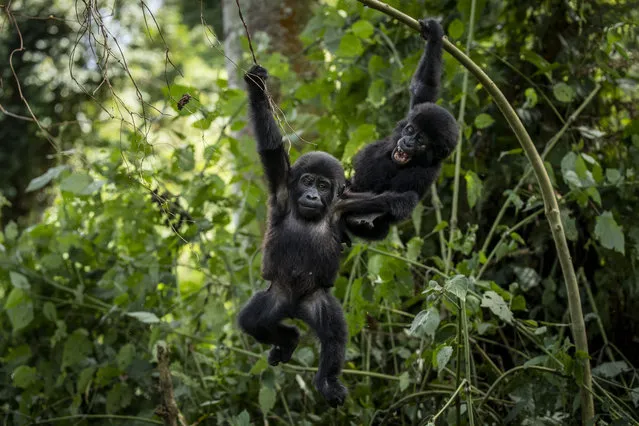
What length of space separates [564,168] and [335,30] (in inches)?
73.3

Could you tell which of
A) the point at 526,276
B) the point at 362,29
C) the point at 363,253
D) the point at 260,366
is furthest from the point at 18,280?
the point at 526,276

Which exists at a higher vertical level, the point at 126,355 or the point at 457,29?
the point at 457,29

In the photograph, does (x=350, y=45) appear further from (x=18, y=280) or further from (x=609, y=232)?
(x=18, y=280)

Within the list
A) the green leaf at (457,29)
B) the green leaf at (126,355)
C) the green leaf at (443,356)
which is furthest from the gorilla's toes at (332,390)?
the green leaf at (457,29)

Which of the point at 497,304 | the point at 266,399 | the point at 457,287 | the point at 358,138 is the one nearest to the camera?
the point at 457,287

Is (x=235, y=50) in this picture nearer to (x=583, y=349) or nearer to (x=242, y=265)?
(x=242, y=265)

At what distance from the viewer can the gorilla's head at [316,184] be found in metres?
3.19

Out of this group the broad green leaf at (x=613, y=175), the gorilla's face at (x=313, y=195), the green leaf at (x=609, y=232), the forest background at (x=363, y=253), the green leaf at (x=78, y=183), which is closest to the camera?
the gorilla's face at (x=313, y=195)

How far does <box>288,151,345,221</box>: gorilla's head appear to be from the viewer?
10.5 ft

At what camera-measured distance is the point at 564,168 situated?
4.19 m

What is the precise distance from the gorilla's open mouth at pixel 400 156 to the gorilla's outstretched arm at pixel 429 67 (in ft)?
1.24

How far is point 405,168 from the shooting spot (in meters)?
3.43

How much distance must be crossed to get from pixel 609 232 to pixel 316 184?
1701 millimetres

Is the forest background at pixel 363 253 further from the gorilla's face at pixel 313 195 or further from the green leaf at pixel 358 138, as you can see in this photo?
the gorilla's face at pixel 313 195
